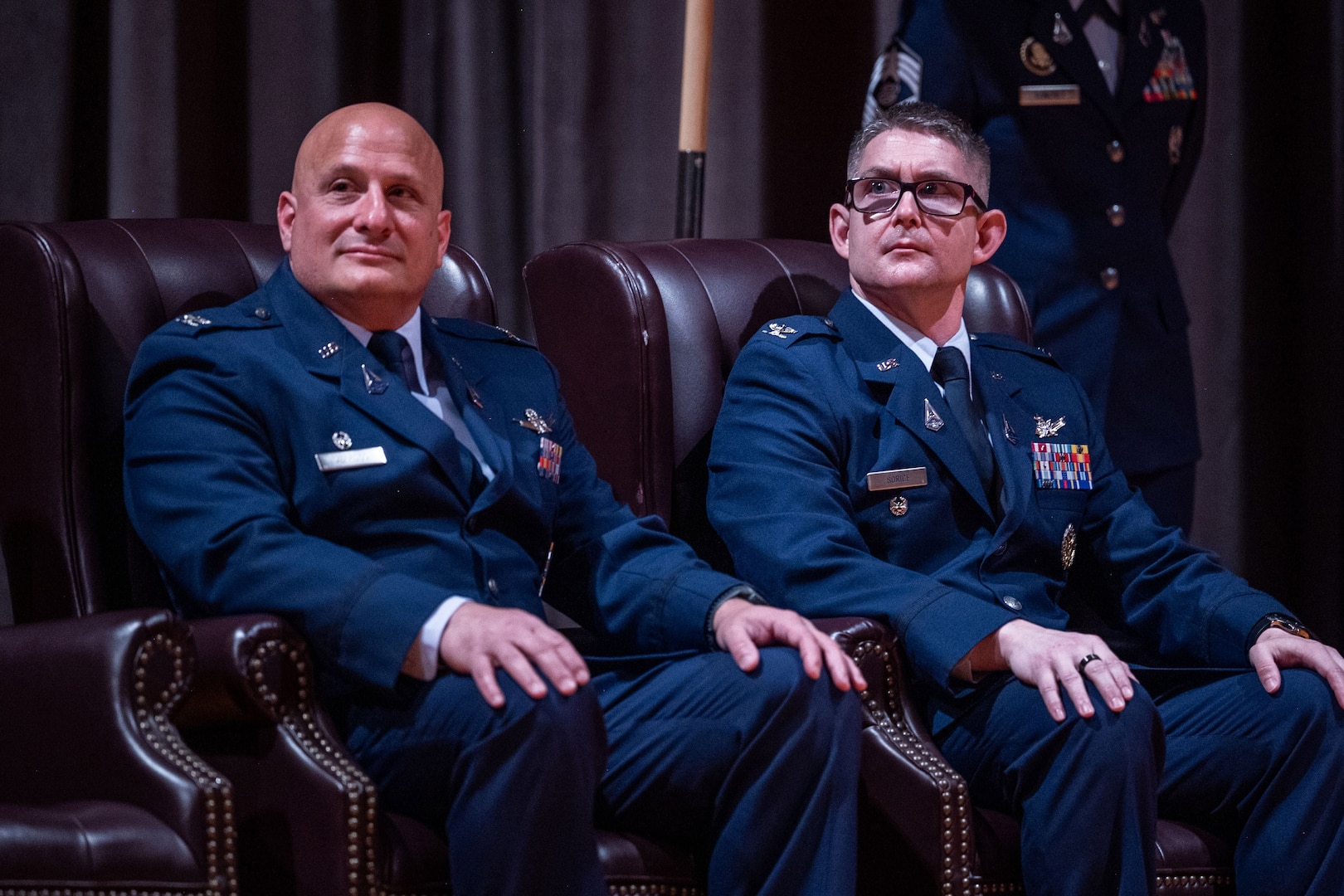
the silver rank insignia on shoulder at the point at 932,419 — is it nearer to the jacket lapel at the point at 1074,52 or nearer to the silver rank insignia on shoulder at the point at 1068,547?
the silver rank insignia on shoulder at the point at 1068,547

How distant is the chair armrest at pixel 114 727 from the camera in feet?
4.80

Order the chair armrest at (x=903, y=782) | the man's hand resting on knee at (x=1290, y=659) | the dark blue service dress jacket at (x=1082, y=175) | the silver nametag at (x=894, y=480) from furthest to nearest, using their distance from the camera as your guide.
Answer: the dark blue service dress jacket at (x=1082, y=175) → the silver nametag at (x=894, y=480) → the man's hand resting on knee at (x=1290, y=659) → the chair armrest at (x=903, y=782)

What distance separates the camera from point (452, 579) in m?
1.77

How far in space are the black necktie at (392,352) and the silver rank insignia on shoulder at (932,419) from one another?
2.17ft

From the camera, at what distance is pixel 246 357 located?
1.78 meters

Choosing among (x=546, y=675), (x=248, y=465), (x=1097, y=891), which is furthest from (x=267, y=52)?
(x=1097, y=891)

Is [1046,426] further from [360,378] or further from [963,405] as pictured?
[360,378]

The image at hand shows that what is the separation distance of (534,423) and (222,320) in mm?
405

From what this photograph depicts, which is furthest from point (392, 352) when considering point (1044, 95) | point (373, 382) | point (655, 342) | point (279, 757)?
point (1044, 95)

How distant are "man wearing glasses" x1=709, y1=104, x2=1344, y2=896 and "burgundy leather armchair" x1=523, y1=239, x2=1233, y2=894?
0.07 metres

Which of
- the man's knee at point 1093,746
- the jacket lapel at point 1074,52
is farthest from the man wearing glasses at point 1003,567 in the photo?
the jacket lapel at point 1074,52

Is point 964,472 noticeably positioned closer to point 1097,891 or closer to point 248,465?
point 1097,891

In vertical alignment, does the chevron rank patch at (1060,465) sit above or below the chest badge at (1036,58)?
→ below

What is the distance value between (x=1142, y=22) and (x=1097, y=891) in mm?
1660
